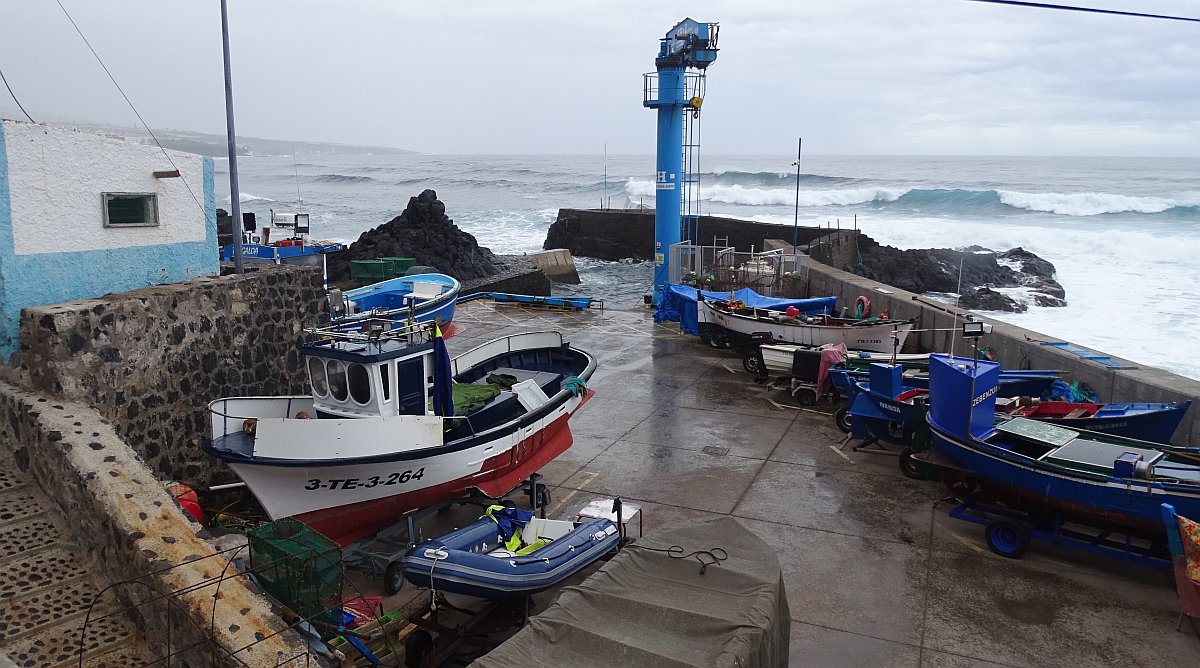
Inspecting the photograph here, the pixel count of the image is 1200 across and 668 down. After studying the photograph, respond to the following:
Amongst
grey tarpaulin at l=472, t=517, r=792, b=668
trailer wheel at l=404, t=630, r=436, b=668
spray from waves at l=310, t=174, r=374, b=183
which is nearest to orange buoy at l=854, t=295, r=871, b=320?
grey tarpaulin at l=472, t=517, r=792, b=668

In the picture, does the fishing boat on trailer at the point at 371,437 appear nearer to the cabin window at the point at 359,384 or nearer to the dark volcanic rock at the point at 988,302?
the cabin window at the point at 359,384

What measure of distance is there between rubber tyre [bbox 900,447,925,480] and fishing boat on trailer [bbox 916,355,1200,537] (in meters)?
1.11

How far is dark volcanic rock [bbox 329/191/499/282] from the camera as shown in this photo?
29188mm

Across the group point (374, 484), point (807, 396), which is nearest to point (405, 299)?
point (807, 396)

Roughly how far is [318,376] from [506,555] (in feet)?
10.4

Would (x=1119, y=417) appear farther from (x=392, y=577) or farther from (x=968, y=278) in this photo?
(x=968, y=278)

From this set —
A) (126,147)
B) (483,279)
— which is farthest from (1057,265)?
(126,147)

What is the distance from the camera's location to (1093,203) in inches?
2470

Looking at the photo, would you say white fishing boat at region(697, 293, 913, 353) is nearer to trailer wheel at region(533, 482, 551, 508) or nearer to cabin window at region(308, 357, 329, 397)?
trailer wheel at region(533, 482, 551, 508)

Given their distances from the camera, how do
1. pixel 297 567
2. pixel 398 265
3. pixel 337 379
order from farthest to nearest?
1. pixel 398 265
2. pixel 337 379
3. pixel 297 567

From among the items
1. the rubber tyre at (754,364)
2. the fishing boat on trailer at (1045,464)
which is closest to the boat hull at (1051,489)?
the fishing boat on trailer at (1045,464)

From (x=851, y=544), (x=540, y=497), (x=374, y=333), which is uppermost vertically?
(x=374, y=333)

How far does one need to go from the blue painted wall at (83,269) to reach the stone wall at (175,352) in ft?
0.56

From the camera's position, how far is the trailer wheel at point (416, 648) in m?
6.43
